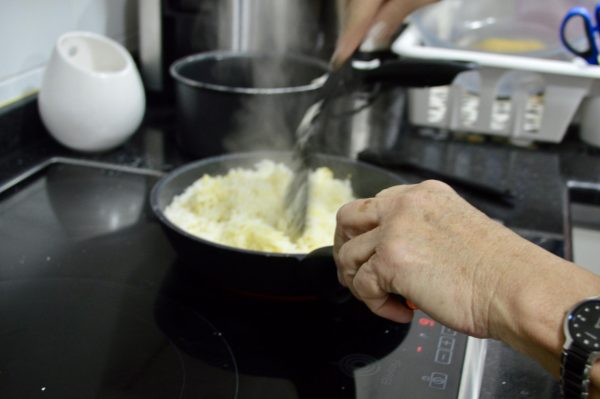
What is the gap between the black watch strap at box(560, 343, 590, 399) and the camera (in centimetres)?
46

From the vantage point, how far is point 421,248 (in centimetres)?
55

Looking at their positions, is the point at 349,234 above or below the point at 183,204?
above

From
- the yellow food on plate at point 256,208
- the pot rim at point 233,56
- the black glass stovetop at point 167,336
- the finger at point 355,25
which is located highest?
the finger at point 355,25

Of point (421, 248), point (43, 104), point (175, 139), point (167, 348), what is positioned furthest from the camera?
point (175, 139)

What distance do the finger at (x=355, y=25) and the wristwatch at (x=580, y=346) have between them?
46 cm

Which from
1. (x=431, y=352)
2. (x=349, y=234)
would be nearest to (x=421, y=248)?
(x=349, y=234)

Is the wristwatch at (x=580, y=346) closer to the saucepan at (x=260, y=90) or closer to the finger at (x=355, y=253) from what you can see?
the finger at (x=355, y=253)

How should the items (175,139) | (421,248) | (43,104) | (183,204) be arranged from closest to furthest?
(421,248), (183,204), (43,104), (175,139)

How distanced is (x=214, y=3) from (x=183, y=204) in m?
0.50

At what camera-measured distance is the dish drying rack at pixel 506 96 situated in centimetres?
114

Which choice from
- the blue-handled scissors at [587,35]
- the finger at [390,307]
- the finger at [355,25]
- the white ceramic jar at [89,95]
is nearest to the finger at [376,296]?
the finger at [390,307]

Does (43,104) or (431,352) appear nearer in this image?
(431,352)

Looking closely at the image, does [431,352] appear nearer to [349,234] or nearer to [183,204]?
[349,234]

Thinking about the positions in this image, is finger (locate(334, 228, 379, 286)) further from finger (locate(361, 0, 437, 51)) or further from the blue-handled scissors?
the blue-handled scissors
